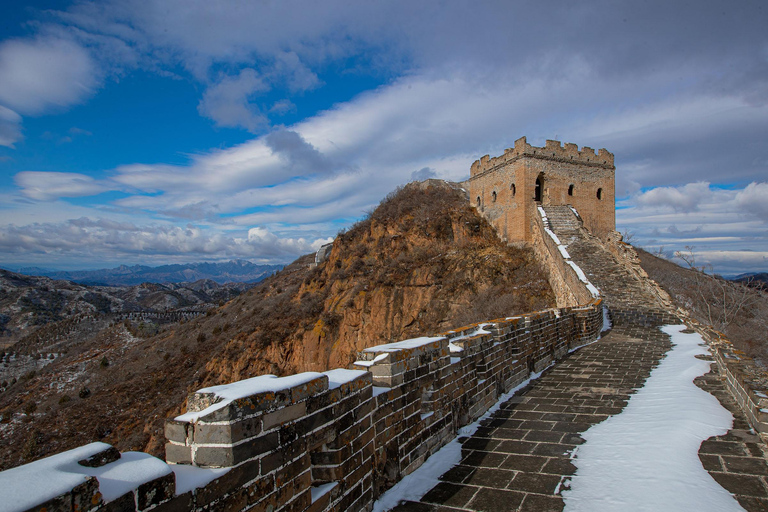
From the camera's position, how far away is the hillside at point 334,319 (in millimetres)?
21562

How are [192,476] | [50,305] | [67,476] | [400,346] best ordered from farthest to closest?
[50,305] < [400,346] < [192,476] < [67,476]

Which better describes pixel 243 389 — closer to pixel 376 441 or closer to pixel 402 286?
pixel 376 441

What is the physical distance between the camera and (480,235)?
2475 cm

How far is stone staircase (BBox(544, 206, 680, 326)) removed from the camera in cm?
1378

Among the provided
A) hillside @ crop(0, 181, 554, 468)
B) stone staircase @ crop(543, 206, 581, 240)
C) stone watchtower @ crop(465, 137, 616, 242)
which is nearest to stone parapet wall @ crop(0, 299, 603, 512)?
hillside @ crop(0, 181, 554, 468)

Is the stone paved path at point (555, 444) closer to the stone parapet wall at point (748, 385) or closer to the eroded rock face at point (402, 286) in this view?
the stone parapet wall at point (748, 385)

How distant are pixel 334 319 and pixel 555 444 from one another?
2044cm

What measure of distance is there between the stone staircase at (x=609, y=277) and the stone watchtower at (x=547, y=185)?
1.30 m

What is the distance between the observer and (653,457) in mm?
3848

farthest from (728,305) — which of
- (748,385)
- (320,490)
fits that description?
(320,490)

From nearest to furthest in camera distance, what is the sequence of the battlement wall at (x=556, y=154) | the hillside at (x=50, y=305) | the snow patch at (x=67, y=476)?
the snow patch at (x=67, y=476) < the battlement wall at (x=556, y=154) < the hillside at (x=50, y=305)

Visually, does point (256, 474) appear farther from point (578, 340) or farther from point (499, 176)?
point (499, 176)

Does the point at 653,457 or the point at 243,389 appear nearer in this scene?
the point at 243,389

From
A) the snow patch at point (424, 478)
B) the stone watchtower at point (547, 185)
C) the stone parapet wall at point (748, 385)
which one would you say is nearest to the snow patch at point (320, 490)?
the snow patch at point (424, 478)
